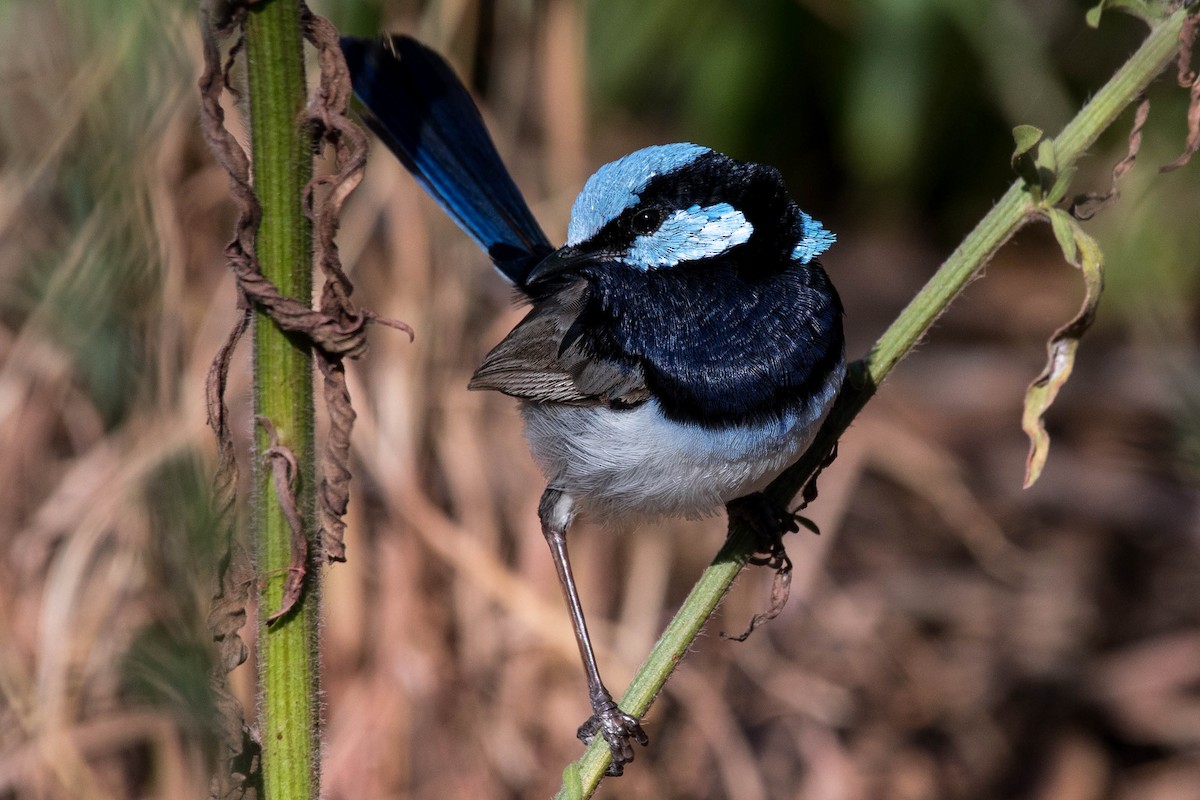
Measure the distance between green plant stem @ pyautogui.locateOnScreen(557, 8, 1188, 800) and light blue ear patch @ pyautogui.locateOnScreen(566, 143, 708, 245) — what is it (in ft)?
1.97

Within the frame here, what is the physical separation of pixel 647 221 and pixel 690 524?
2253mm

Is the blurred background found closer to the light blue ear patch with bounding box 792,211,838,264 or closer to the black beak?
the light blue ear patch with bounding box 792,211,838,264

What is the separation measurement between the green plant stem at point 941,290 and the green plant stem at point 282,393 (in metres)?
0.33

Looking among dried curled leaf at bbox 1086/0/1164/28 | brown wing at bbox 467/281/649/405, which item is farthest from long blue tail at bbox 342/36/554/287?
dried curled leaf at bbox 1086/0/1164/28

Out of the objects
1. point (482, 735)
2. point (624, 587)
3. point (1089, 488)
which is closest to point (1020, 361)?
Answer: point (1089, 488)

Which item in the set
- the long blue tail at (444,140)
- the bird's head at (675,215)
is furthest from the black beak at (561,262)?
the long blue tail at (444,140)

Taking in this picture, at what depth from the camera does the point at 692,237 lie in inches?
91.1

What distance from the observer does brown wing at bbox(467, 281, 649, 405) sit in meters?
2.38

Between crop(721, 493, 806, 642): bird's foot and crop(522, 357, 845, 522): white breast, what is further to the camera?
crop(721, 493, 806, 642): bird's foot

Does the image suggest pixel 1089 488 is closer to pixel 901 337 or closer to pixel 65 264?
pixel 901 337

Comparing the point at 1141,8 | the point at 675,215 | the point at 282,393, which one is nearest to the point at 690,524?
the point at 675,215

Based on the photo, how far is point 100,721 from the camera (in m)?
3.18

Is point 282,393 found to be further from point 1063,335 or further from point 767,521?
point 767,521

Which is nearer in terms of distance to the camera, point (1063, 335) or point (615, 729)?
point (1063, 335)
